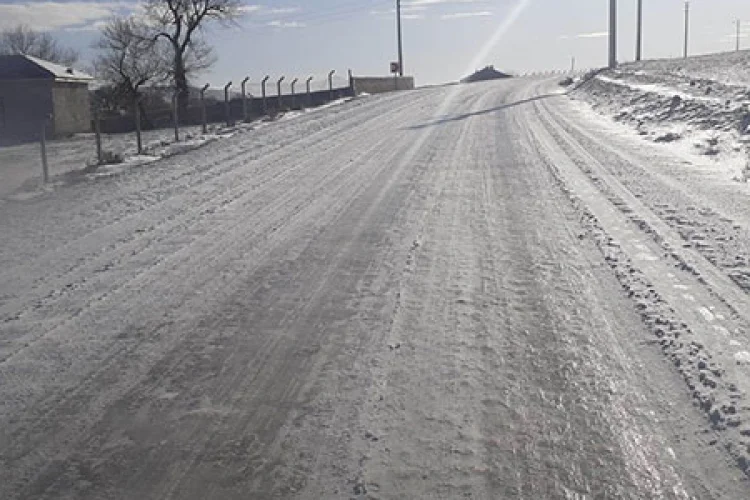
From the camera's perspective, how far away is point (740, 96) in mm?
19906

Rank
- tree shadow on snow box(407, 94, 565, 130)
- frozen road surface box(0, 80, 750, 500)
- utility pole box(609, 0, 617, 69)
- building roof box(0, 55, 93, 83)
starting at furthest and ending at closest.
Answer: utility pole box(609, 0, 617, 69), building roof box(0, 55, 93, 83), tree shadow on snow box(407, 94, 565, 130), frozen road surface box(0, 80, 750, 500)

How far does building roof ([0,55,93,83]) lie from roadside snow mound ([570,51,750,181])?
25032mm

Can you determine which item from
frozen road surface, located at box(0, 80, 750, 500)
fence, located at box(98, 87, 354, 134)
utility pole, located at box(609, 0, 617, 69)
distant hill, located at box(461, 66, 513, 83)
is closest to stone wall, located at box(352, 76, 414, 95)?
fence, located at box(98, 87, 354, 134)

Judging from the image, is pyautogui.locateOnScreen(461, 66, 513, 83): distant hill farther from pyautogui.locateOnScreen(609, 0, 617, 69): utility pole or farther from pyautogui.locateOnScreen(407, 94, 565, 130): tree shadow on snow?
pyautogui.locateOnScreen(407, 94, 565, 130): tree shadow on snow

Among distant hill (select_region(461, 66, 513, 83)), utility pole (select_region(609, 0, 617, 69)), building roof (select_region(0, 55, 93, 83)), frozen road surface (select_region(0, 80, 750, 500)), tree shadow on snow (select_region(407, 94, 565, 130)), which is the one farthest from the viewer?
distant hill (select_region(461, 66, 513, 83))

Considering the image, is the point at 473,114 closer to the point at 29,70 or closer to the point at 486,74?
the point at 29,70

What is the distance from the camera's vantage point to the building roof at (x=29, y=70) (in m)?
40.2

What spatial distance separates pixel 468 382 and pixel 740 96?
17.5m

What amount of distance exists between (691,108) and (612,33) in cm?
2878

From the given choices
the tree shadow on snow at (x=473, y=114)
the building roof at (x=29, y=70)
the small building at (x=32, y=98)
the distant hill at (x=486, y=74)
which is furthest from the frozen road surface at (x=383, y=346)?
the distant hill at (x=486, y=74)

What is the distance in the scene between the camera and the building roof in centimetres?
4025

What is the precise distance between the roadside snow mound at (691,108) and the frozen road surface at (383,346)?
4.36 m

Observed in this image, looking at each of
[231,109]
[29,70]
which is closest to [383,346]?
[231,109]

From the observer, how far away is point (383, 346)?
576 cm
